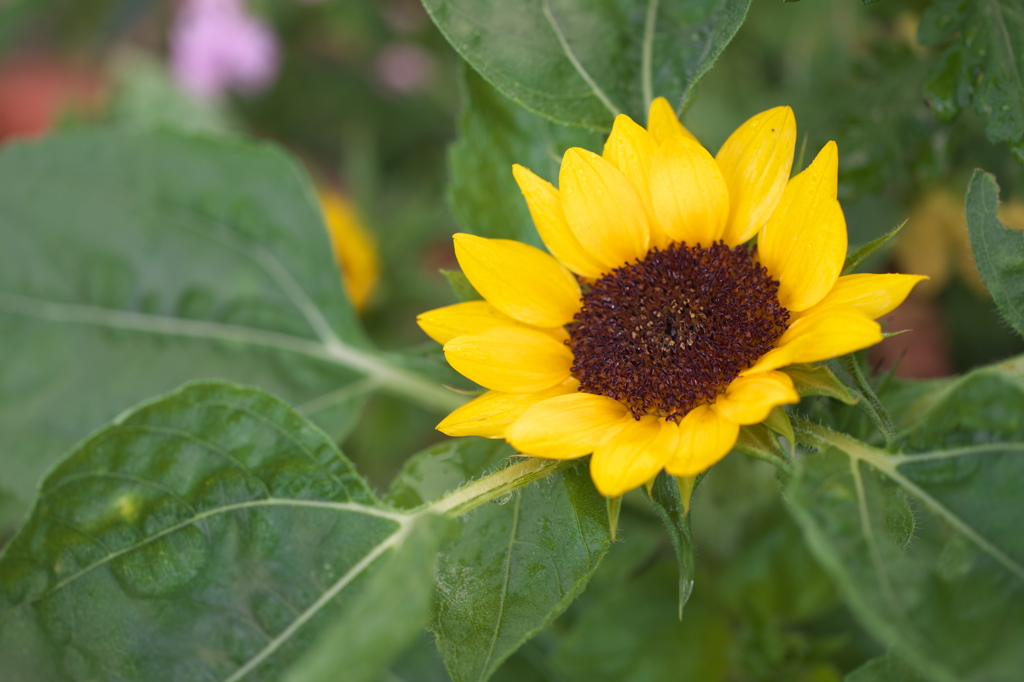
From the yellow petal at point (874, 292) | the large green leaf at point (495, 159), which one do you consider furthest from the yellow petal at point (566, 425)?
the large green leaf at point (495, 159)

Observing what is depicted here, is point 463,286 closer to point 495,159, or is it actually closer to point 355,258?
point 495,159

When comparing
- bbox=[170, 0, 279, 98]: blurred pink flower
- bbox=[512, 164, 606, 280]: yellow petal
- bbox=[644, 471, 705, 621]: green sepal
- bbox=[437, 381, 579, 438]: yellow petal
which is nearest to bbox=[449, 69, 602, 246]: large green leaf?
bbox=[512, 164, 606, 280]: yellow petal

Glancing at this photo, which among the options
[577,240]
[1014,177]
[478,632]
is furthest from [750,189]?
[1014,177]

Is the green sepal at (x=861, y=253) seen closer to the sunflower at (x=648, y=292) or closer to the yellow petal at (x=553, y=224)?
the sunflower at (x=648, y=292)

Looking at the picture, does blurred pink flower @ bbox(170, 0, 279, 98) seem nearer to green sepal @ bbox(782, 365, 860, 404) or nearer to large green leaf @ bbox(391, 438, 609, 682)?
large green leaf @ bbox(391, 438, 609, 682)

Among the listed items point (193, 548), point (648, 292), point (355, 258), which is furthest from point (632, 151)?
point (355, 258)

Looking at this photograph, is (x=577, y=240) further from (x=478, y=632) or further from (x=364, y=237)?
(x=364, y=237)
